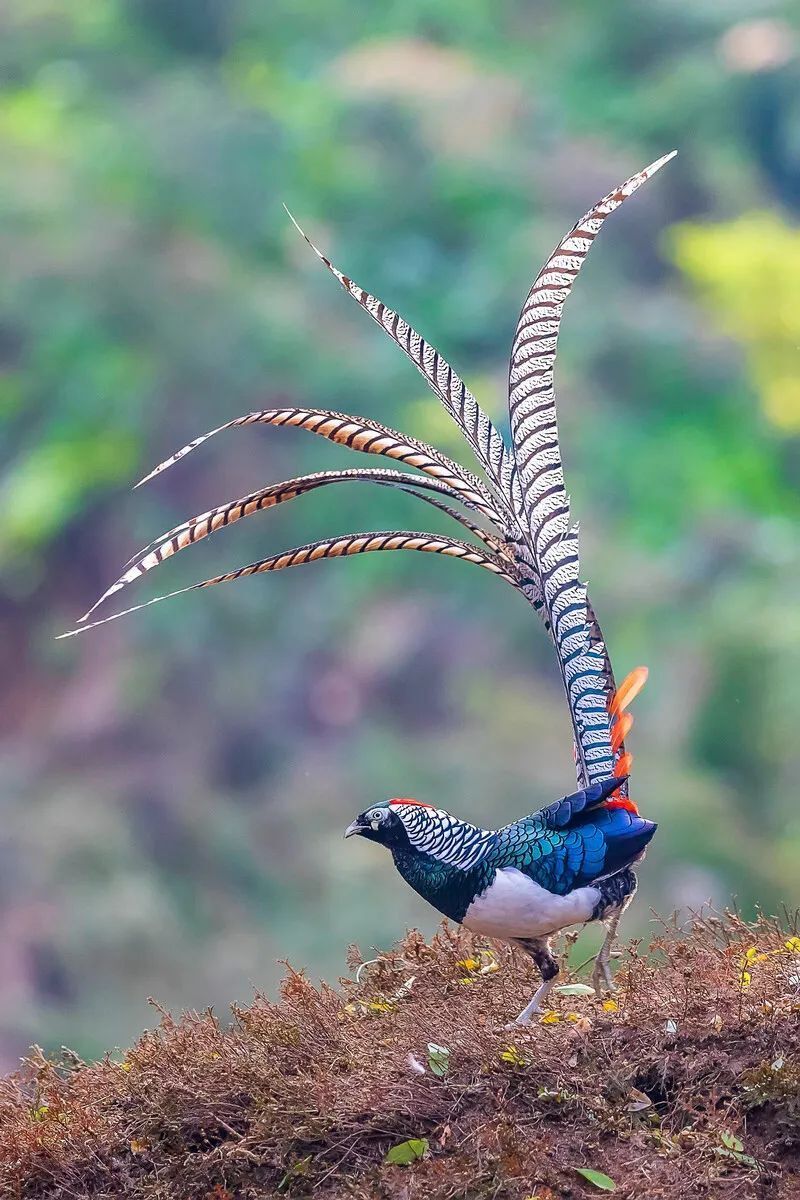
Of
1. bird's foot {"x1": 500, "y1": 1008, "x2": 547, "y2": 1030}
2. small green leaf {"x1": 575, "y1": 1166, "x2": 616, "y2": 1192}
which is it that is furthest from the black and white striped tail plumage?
small green leaf {"x1": 575, "y1": 1166, "x2": 616, "y2": 1192}

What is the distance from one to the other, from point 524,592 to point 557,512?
0.18 meters

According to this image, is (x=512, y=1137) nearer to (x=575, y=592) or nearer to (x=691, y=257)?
(x=575, y=592)

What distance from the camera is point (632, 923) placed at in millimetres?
4887

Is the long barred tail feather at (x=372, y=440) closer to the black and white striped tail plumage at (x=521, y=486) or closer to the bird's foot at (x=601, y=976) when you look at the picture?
the black and white striped tail plumage at (x=521, y=486)

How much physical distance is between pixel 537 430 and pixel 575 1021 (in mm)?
1065

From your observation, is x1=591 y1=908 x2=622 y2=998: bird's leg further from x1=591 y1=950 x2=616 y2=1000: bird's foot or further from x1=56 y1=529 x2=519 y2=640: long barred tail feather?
x1=56 y1=529 x2=519 y2=640: long barred tail feather

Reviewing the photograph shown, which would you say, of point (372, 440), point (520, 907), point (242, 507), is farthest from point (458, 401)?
point (520, 907)

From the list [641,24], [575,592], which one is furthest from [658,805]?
[641,24]

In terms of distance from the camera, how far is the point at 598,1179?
6.50 ft

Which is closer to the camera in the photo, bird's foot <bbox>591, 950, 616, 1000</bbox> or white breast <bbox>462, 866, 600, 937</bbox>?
white breast <bbox>462, 866, 600, 937</bbox>

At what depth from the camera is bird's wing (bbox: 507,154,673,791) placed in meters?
2.35

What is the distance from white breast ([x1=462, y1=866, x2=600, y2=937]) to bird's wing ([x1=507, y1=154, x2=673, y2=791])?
0.83ft

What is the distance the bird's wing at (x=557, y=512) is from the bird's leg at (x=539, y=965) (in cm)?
30

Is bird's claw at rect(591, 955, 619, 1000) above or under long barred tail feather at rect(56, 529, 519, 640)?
under
